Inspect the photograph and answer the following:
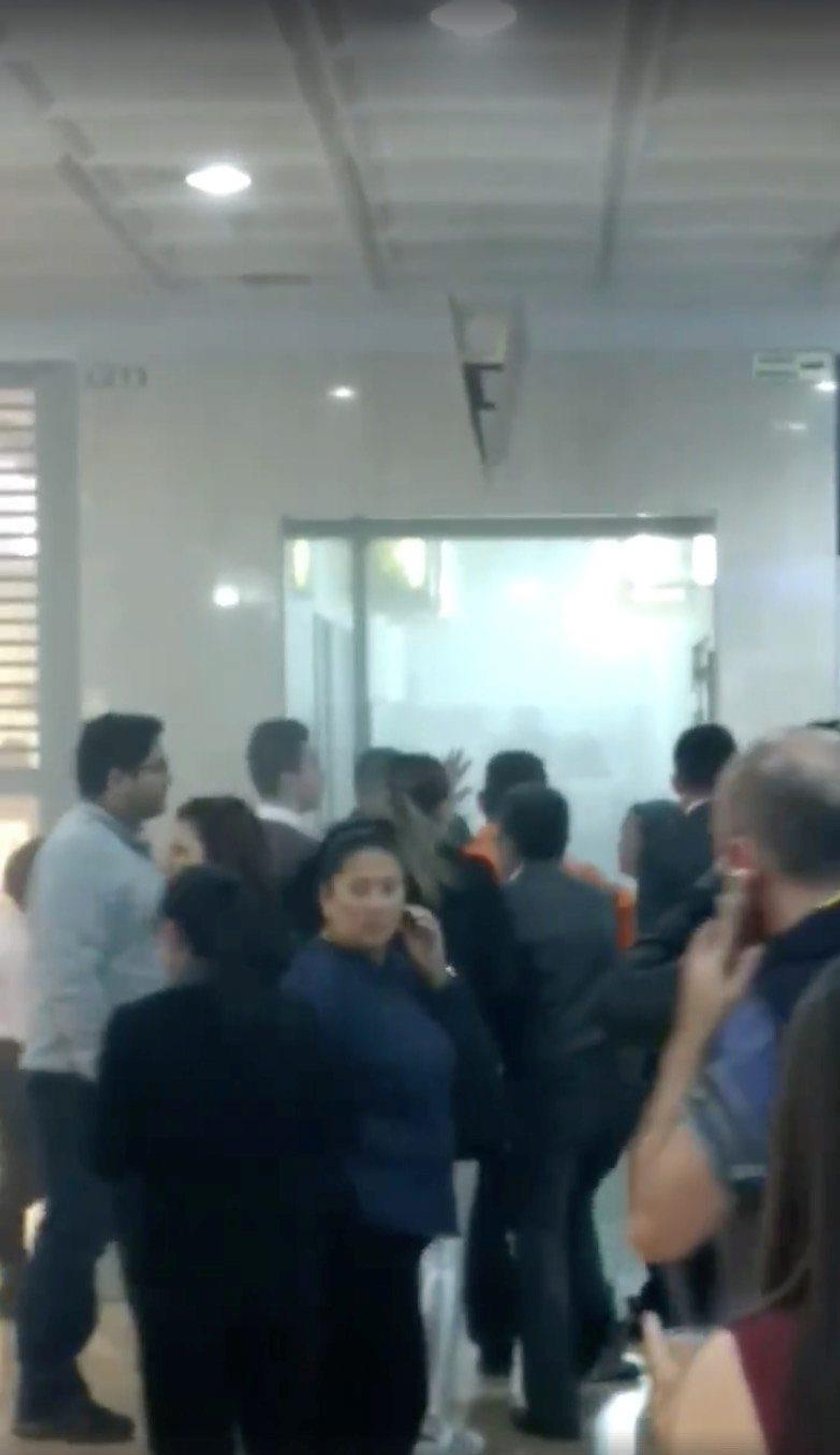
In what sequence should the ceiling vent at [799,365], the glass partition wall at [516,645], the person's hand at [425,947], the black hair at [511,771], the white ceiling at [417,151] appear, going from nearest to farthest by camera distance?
the white ceiling at [417,151] < the person's hand at [425,947] < the black hair at [511,771] < the ceiling vent at [799,365] < the glass partition wall at [516,645]

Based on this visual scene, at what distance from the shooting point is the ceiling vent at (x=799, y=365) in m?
7.26

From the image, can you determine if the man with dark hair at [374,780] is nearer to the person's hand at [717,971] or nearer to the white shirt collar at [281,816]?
the white shirt collar at [281,816]

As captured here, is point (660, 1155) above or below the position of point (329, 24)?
below

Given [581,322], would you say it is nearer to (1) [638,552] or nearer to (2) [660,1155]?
(1) [638,552]

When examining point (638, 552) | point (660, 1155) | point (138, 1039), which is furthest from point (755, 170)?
point (660, 1155)

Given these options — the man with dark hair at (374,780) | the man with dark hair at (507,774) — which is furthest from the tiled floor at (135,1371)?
the man with dark hair at (374,780)

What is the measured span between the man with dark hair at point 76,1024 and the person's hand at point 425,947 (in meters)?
1.06

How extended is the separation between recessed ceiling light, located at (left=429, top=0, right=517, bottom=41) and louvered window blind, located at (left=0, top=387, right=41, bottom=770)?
313 cm

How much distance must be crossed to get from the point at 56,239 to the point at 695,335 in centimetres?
202

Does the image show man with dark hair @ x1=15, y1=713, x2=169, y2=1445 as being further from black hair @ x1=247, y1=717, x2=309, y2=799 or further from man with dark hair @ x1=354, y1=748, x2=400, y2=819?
black hair @ x1=247, y1=717, x2=309, y2=799

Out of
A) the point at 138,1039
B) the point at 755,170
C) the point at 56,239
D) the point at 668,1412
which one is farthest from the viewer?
the point at 56,239

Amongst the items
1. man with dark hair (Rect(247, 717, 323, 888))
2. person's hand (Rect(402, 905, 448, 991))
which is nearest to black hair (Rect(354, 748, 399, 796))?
man with dark hair (Rect(247, 717, 323, 888))

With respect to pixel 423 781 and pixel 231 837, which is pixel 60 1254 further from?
pixel 423 781

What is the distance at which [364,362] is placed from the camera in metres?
7.33
